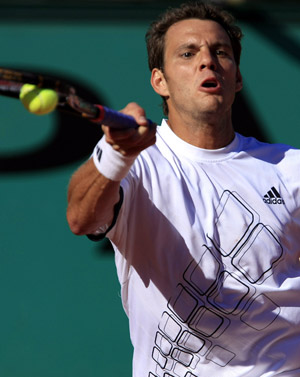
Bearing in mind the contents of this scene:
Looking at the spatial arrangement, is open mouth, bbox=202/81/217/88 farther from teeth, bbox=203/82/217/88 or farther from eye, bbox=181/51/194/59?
eye, bbox=181/51/194/59

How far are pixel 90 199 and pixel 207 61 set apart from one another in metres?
0.96

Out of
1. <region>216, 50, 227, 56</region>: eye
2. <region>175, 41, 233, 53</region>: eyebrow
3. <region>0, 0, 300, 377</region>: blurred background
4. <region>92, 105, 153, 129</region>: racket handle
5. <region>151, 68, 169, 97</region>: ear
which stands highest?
<region>92, 105, 153, 129</region>: racket handle

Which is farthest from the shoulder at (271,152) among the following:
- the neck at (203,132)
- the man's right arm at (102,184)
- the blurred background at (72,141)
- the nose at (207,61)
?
the blurred background at (72,141)

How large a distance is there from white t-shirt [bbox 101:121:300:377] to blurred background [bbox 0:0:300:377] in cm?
131

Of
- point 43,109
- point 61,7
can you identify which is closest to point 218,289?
point 43,109

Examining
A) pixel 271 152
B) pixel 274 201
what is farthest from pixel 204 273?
pixel 271 152

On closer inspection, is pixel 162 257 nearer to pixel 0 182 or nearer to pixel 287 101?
pixel 0 182

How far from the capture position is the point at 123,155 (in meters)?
2.23

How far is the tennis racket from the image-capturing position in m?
2.01

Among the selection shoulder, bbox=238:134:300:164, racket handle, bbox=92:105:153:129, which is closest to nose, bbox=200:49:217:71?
shoulder, bbox=238:134:300:164

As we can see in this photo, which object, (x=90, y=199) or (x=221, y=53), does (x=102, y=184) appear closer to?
(x=90, y=199)

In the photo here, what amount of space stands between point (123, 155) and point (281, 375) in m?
1.09

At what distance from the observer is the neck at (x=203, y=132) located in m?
2.99

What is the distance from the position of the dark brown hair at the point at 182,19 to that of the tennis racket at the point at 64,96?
4.05 ft
